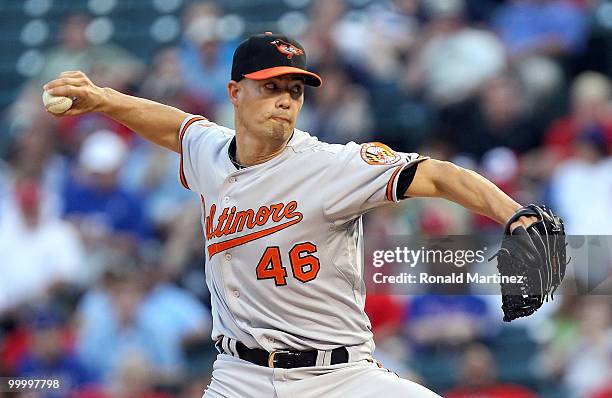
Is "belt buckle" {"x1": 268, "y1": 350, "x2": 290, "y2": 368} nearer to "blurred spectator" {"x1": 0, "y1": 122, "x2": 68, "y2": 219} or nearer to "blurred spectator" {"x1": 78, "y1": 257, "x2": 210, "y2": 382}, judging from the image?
Result: "blurred spectator" {"x1": 78, "y1": 257, "x2": 210, "y2": 382}

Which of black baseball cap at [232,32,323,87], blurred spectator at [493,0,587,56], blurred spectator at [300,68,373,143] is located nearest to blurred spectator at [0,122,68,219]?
blurred spectator at [300,68,373,143]

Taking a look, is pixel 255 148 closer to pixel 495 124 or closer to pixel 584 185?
pixel 584 185

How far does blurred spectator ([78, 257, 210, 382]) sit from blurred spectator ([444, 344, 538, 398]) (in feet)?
5.53

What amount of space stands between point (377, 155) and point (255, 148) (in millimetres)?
455

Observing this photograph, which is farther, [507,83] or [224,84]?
[224,84]

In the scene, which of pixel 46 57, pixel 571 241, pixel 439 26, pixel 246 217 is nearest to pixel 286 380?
pixel 246 217

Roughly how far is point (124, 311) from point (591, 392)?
283cm

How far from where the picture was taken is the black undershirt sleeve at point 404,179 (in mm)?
3344

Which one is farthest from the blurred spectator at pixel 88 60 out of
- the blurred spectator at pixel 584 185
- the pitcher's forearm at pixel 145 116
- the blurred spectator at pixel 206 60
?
the pitcher's forearm at pixel 145 116

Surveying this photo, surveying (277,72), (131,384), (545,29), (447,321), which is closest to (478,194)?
(277,72)

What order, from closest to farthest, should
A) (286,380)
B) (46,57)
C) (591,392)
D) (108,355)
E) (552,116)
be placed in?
(286,380) → (591,392) → (108,355) → (552,116) → (46,57)

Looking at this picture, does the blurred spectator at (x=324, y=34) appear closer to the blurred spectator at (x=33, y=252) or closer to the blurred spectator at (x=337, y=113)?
the blurred spectator at (x=337, y=113)

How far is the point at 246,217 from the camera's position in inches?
141

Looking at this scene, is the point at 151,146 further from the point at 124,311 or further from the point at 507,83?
the point at 507,83
